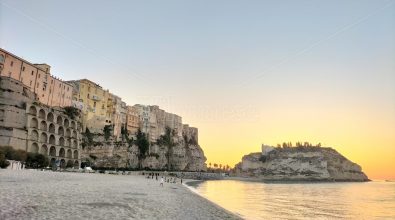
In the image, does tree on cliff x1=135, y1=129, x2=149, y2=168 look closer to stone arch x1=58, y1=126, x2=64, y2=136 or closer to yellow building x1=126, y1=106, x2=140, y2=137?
yellow building x1=126, y1=106, x2=140, y2=137

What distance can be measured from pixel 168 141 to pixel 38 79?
80633mm

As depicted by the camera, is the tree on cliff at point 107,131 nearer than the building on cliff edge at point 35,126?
No

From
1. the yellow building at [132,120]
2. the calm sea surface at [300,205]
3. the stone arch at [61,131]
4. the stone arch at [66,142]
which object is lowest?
the calm sea surface at [300,205]

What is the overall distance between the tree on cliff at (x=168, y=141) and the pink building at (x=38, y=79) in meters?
60.2

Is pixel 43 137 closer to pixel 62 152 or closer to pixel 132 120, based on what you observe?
pixel 62 152

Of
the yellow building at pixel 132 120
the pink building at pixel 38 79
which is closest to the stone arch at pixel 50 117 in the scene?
the pink building at pixel 38 79

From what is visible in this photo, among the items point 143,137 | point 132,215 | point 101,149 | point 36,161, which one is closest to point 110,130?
point 101,149

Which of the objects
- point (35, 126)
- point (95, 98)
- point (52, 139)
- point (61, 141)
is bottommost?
point (61, 141)

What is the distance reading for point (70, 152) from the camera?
95250 millimetres

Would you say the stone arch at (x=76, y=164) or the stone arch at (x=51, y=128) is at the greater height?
the stone arch at (x=51, y=128)

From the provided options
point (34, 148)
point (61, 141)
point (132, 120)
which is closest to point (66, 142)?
point (61, 141)

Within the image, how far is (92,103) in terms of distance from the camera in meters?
114

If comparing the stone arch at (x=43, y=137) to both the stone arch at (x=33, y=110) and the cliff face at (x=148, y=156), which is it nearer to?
the stone arch at (x=33, y=110)

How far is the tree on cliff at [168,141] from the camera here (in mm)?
157075
